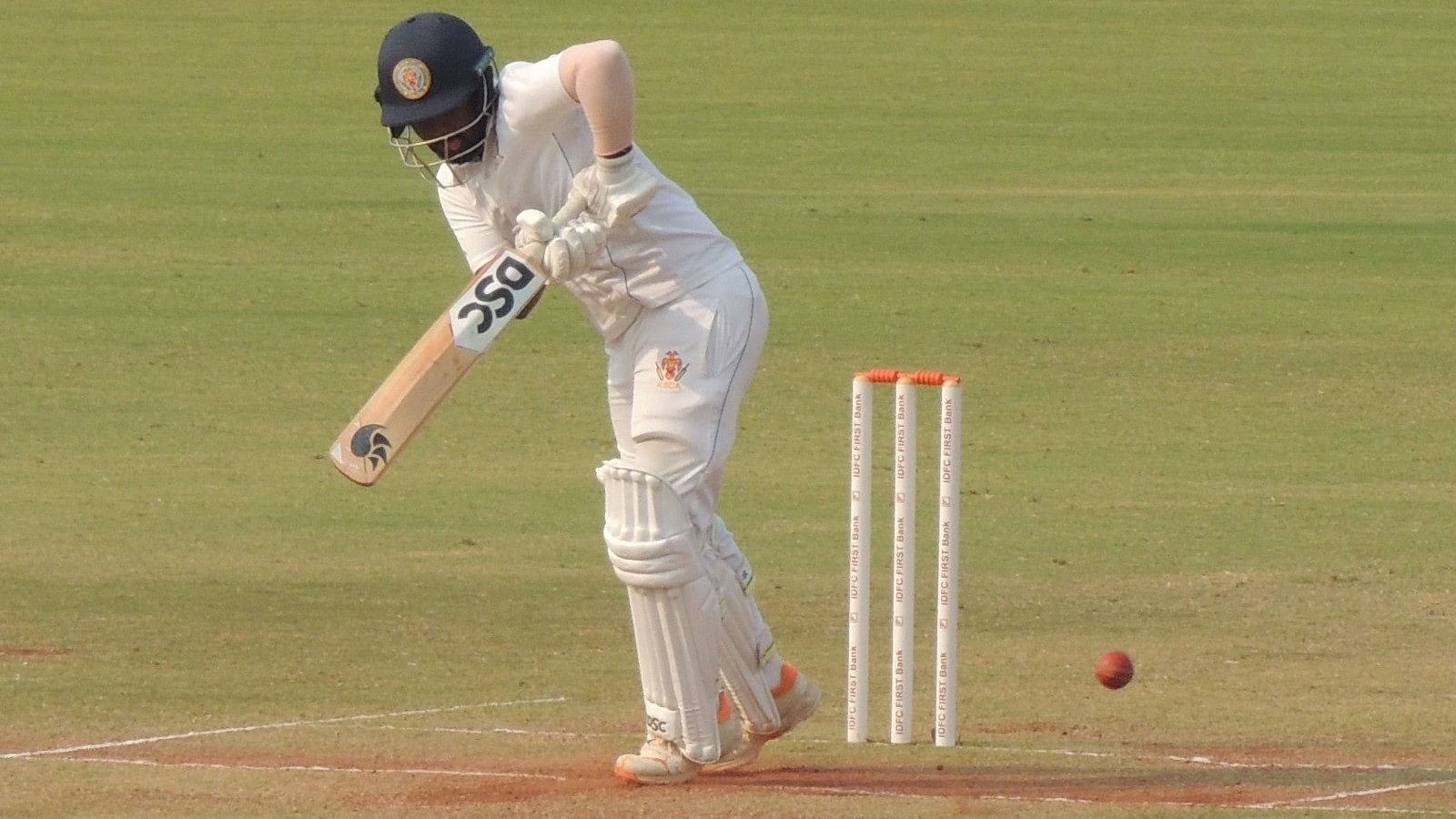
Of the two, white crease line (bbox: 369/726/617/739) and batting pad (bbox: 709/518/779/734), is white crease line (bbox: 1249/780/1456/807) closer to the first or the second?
batting pad (bbox: 709/518/779/734)

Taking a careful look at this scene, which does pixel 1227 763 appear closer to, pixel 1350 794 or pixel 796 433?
pixel 1350 794

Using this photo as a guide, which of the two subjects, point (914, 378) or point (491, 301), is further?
point (914, 378)

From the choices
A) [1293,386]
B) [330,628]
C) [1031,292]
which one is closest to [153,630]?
[330,628]

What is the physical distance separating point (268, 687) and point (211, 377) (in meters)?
6.23

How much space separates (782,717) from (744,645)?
285 mm

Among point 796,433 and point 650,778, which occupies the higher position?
point 796,433

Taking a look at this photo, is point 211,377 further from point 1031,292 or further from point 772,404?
point 1031,292

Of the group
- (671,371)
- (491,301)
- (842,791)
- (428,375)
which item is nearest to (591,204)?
(491,301)

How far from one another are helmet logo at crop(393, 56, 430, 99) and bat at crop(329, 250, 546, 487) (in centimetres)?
41

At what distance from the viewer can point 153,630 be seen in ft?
28.4

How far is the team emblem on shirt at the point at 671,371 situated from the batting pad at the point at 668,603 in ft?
0.69

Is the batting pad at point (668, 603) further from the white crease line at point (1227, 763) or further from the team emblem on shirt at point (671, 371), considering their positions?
the white crease line at point (1227, 763)

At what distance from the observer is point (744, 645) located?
21.6 ft

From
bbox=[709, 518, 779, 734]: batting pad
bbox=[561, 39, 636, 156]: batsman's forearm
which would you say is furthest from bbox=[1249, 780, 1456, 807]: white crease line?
bbox=[561, 39, 636, 156]: batsman's forearm
